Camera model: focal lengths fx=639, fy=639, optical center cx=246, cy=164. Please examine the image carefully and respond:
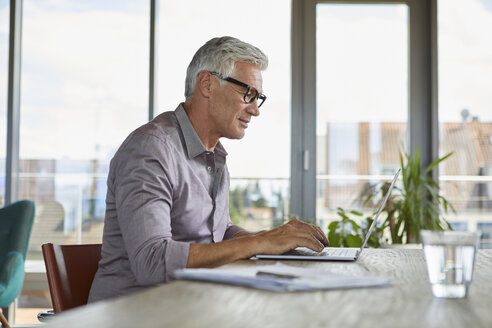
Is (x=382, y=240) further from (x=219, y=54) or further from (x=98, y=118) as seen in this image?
(x=219, y=54)

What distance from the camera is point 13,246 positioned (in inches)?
154

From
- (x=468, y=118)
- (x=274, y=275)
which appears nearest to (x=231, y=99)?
(x=274, y=275)

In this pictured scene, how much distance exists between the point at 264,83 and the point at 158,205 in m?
3.14

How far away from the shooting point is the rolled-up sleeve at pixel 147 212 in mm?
1403

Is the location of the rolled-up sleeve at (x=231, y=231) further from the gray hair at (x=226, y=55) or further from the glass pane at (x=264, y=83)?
the glass pane at (x=264, y=83)

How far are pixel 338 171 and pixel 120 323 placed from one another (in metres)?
3.93

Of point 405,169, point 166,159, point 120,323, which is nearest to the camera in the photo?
point 120,323

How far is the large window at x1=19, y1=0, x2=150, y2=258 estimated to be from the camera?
4.66m

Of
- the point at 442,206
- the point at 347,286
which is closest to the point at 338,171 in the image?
the point at 442,206

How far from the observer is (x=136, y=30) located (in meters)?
4.68

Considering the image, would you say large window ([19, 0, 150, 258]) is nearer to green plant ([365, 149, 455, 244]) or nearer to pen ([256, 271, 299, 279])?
green plant ([365, 149, 455, 244])

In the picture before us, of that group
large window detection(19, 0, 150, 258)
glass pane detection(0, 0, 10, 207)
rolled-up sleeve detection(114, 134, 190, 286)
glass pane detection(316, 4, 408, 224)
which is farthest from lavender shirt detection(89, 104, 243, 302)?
glass pane detection(0, 0, 10, 207)

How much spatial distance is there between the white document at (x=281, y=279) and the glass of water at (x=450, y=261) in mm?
107

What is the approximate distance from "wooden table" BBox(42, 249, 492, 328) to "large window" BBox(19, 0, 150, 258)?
12.6 ft
